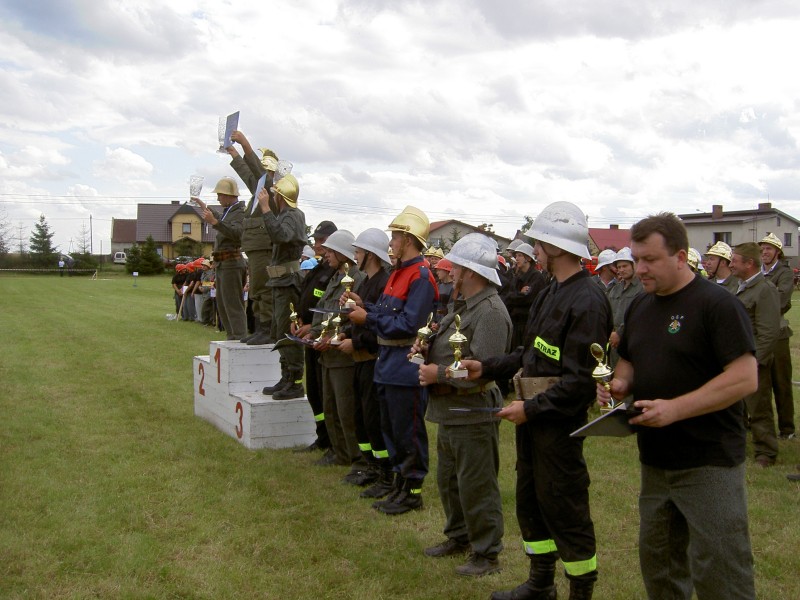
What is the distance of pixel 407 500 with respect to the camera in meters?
6.22

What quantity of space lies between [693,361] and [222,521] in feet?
13.7

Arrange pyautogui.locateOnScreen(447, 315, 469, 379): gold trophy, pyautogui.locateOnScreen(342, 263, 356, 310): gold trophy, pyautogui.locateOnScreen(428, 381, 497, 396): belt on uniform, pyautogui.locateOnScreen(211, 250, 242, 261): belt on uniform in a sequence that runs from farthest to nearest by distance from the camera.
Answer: pyautogui.locateOnScreen(211, 250, 242, 261): belt on uniform, pyautogui.locateOnScreen(342, 263, 356, 310): gold trophy, pyautogui.locateOnScreen(428, 381, 497, 396): belt on uniform, pyautogui.locateOnScreen(447, 315, 469, 379): gold trophy

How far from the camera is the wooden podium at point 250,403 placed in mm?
8141

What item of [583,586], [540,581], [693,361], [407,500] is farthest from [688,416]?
[407,500]

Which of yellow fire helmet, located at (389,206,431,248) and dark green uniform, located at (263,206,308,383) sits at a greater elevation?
yellow fire helmet, located at (389,206,431,248)

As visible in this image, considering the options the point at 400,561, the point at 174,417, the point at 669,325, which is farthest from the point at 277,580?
the point at 174,417

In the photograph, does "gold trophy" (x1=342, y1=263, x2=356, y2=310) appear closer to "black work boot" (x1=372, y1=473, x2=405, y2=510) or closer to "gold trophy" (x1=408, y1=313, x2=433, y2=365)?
"gold trophy" (x1=408, y1=313, x2=433, y2=365)

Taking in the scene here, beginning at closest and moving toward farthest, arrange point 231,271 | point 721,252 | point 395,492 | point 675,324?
1. point 675,324
2. point 395,492
3. point 721,252
4. point 231,271

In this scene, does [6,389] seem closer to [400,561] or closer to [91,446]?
[91,446]

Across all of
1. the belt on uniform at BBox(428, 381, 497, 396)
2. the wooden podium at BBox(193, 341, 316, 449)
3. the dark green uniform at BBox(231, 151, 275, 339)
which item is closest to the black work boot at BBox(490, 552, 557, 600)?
the belt on uniform at BBox(428, 381, 497, 396)

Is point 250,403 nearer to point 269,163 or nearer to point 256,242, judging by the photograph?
point 256,242

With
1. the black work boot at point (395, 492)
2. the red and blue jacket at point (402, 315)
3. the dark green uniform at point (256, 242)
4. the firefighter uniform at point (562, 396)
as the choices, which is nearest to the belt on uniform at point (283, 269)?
the dark green uniform at point (256, 242)

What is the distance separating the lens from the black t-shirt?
119 inches

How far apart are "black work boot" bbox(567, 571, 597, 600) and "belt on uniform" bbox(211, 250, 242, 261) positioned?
259 inches
